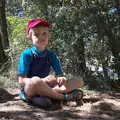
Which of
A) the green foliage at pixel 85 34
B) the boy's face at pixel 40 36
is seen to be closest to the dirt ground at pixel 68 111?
the boy's face at pixel 40 36

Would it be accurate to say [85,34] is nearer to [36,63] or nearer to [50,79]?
[36,63]

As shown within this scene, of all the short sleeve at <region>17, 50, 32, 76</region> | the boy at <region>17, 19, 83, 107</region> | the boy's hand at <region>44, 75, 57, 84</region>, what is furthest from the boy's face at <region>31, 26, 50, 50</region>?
the boy's hand at <region>44, 75, 57, 84</region>

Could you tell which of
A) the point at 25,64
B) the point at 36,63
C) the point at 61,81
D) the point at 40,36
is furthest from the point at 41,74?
the point at 40,36

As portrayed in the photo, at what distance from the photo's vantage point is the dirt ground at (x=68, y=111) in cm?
444

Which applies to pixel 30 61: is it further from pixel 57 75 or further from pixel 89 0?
pixel 89 0

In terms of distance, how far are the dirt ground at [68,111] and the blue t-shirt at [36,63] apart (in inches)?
17.1

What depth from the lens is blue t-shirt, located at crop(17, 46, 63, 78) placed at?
17.1ft

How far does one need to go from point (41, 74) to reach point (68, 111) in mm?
855

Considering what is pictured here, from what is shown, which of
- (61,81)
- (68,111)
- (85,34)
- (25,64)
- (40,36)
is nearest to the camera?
(68,111)

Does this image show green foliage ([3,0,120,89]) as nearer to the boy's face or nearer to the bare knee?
the boy's face

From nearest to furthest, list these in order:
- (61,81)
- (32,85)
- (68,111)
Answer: (68,111) → (32,85) → (61,81)

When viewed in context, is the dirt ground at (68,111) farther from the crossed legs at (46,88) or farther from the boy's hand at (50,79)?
the boy's hand at (50,79)

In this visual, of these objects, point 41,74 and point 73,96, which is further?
point 41,74

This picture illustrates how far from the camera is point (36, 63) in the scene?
532 centimetres
